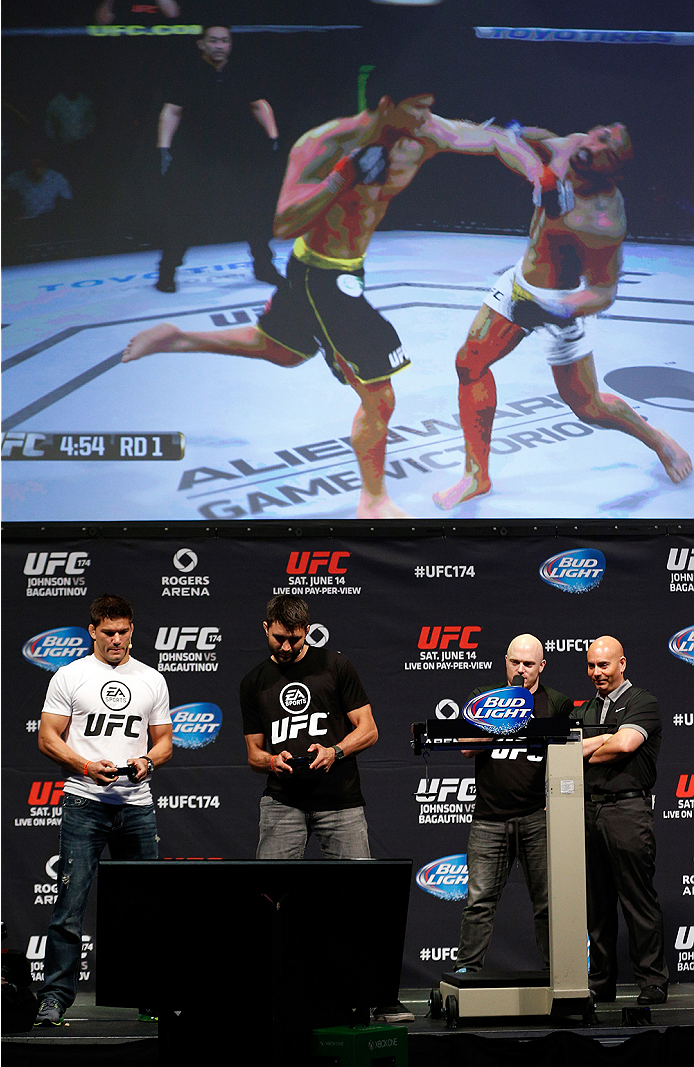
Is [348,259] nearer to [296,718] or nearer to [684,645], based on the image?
[684,645]

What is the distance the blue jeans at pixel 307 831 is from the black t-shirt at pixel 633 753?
110 centimetres

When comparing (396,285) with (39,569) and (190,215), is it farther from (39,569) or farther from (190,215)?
(39,569)

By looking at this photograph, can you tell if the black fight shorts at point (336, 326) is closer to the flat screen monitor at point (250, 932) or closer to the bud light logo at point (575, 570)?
the bud light logo at point (575, 570)

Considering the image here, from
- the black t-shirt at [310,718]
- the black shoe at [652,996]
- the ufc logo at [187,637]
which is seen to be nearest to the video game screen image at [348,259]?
the ufc logo at [187,637]

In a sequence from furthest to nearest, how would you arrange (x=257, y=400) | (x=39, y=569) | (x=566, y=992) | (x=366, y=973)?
1. (x=257, y=400)
2. (x=39, y=569)
3. (x=566, y=992)
4. (x=366, y=973)

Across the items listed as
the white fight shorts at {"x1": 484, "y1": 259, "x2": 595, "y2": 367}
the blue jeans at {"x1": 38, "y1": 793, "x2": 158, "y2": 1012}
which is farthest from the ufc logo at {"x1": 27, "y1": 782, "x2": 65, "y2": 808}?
the white fight shorts at {"x1": 484, "y1": 259, "x2": 595, "y2": 367}

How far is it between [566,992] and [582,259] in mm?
3858

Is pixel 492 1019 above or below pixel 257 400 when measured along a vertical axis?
below

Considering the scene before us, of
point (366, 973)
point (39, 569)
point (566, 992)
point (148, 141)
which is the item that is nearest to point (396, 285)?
point (148, 141)

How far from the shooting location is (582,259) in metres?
6.27

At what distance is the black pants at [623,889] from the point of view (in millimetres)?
4676

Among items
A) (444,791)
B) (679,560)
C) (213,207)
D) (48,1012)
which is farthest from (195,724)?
(213,207)

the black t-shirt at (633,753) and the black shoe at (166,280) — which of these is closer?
the black t-shirt at (633,753)

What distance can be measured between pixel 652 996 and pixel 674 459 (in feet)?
9.15
